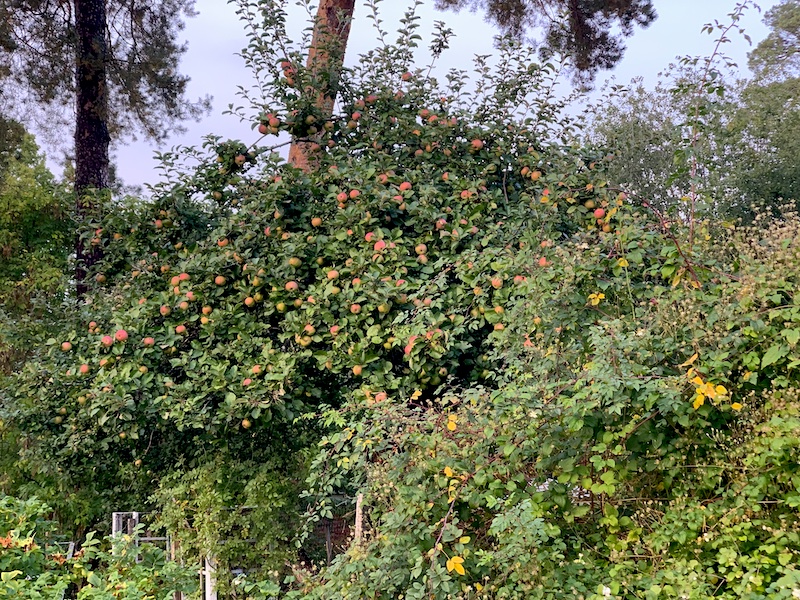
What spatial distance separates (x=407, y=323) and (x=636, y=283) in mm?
1285

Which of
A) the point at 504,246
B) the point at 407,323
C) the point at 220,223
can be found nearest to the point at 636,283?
the point at 504,246

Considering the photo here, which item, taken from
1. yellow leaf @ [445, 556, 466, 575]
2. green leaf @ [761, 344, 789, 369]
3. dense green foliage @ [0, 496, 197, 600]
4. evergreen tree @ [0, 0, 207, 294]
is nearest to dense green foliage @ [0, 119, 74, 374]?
evergreen tree @ [0, 0, 207, 294]

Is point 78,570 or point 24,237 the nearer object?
point 78,570

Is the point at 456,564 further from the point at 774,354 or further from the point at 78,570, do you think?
the point at 78,570

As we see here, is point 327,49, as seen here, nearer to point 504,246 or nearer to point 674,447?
point 504,246

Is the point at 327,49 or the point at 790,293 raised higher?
the point at 327,49

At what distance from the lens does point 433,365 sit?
4.28 m

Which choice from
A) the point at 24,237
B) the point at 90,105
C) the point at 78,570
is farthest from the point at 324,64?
the point at 24,237

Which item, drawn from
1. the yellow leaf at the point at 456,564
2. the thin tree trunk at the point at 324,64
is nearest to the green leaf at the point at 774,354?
the yellow leaf at the point at 456,564

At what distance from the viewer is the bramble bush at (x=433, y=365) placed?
2738mm

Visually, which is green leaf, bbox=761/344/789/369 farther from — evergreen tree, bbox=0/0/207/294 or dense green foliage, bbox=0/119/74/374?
dense green foliage, bbox=0/119/74/374

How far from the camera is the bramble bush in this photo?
274cm

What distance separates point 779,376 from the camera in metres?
2.74

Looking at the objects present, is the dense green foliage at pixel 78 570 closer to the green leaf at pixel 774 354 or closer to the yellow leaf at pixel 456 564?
the yellow leaf at pixel 456 564
